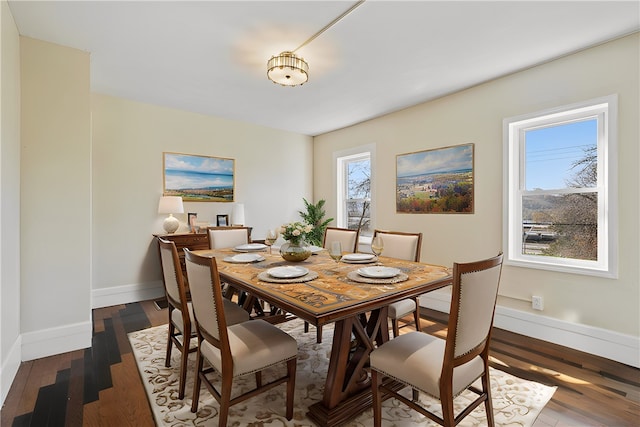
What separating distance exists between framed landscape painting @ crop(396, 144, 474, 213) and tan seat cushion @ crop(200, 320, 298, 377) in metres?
2.69

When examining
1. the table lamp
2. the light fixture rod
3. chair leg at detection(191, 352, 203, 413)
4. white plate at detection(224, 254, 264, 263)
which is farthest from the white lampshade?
chair leg at detection(191, 352, 203, 413)

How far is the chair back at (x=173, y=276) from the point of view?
192 centimetres

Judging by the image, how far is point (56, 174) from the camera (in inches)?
103

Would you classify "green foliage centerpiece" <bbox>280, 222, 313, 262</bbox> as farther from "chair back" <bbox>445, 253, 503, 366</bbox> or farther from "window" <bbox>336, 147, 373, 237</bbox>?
"window" <bbox>336, 147, 373, 237</bbox>

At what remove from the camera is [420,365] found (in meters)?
1.45

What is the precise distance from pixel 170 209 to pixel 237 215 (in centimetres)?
92

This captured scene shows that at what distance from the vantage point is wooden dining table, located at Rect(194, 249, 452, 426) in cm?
141

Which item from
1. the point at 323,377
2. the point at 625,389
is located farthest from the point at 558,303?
the point at 323,377

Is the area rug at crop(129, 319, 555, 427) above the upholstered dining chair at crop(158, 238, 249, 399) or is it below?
below

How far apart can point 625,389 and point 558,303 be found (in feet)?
2.73

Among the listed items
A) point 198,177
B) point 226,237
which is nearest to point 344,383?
point 226,237

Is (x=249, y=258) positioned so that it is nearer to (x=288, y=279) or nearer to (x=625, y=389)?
(x=288, y=279)

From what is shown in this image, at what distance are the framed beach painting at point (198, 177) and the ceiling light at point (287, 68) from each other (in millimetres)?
2278

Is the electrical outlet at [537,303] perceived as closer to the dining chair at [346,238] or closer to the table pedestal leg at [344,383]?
the dining chair at [346,238]
